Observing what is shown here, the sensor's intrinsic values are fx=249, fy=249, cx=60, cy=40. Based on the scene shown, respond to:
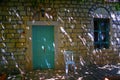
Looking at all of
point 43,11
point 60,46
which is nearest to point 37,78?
point 60,46

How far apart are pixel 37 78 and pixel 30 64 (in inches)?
64.9

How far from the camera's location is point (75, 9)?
11266 mm

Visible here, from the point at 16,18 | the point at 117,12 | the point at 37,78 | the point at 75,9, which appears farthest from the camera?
the point at 117,12

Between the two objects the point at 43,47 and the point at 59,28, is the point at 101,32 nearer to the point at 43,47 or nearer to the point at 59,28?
the point at 59,28

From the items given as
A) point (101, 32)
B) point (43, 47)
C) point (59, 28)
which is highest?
point (59, 28)

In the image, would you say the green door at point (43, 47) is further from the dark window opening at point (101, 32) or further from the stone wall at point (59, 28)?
the dark window opening at point (101, 32)

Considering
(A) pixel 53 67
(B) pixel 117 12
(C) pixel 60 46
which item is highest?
(B) pixel 117 12

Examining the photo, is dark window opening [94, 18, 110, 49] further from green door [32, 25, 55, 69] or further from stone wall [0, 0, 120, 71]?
green door [32, 25, 55, 69]

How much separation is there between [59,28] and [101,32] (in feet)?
7.31

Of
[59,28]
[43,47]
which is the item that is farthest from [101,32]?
[43,47]

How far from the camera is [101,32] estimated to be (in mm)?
11938

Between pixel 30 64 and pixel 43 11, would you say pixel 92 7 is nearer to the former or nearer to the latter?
pixel 43 11

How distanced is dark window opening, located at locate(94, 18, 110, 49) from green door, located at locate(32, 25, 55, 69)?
2.22m

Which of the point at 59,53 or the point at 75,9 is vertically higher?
the point at 75,9
